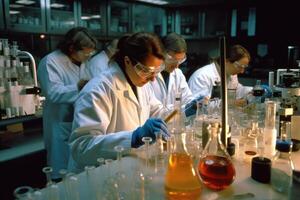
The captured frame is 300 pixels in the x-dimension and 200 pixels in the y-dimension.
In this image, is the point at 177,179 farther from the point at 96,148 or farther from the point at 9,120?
the point at 9,120

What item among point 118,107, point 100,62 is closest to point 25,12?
point 100,62

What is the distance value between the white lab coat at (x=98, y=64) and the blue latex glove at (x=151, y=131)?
1.79m

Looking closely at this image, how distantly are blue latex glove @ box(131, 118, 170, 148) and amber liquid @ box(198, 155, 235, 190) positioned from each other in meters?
0.27

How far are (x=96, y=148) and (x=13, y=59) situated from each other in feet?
5.66

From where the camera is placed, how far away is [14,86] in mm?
2580

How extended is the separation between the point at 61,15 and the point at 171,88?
6.69ft

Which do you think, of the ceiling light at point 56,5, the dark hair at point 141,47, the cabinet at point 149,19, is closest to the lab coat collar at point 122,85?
the dark hair at point 141,47

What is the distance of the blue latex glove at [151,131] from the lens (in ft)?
4.15

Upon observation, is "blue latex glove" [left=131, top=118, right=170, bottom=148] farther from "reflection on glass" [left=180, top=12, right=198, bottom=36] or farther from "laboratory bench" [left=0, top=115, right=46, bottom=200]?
"reflection on glass" [left=180, top=12, right=198, bottom=36]

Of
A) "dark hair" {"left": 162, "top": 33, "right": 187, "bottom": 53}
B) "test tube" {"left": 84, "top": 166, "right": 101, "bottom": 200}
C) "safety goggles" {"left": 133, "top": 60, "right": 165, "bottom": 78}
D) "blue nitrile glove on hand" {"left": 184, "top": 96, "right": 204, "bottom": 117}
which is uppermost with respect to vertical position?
"dark hair" {"left": 162, "top": 33, "right": 187, "bottom": 53}

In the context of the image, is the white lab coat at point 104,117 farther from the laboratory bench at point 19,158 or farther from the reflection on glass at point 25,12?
the reflection on glass at point 25,12

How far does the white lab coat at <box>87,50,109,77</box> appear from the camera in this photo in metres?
3.07

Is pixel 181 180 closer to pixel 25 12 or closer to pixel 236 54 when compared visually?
pixel 236 54

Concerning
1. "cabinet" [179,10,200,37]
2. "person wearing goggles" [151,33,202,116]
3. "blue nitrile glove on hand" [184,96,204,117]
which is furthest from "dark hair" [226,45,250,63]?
"cabinet" [179,10,200,37]
